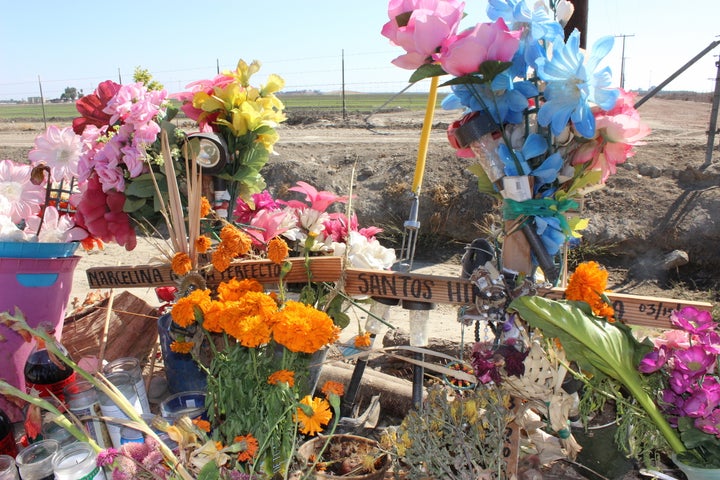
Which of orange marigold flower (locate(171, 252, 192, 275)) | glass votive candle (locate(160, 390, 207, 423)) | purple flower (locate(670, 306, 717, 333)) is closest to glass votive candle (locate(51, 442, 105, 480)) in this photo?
glass votive candle (locate(160, 390, 207, 423))

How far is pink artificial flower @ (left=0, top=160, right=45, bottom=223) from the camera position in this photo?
219 centimetres

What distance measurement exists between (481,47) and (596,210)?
540 cm

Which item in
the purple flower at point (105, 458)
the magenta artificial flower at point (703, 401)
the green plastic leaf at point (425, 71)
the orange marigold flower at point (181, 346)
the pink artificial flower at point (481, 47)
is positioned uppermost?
the pink artificial flower at point (481, 47)

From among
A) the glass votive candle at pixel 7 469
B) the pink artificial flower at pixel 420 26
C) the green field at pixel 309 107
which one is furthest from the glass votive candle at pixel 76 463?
the green field at pixel 309 107

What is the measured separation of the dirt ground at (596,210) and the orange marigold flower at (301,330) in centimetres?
269

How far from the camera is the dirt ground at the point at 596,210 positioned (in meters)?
5.56

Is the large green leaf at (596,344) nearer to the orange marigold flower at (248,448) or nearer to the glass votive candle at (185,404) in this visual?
the orange marigold flower at (248,448)

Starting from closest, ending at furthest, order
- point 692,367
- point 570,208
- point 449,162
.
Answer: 1. point 692,367
2. point 570,208
3. point 449,162

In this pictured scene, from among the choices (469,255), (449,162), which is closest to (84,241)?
(469,255)

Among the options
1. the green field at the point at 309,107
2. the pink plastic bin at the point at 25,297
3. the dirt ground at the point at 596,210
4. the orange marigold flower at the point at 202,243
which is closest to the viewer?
the orange marigold flower at the point at 202,243

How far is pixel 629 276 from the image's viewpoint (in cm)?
567

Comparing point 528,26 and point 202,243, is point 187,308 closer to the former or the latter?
point 202,243

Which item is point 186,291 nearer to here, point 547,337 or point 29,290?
point 29,290

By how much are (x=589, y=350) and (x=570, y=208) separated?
47 centimetres
